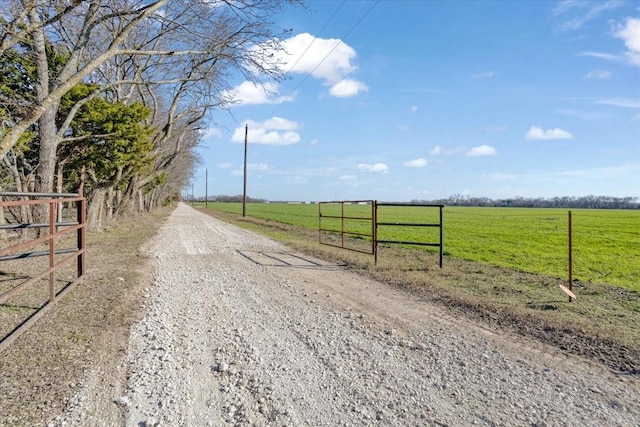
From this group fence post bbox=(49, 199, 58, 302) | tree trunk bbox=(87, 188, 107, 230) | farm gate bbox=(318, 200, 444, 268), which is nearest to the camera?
fence post bbox=(49, 199, 58, 302)

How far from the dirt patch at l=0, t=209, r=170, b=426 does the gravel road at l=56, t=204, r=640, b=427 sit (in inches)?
6.1

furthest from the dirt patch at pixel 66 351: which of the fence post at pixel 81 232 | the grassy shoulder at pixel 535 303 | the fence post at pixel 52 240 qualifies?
the grassy shoulder at pixel 535 303

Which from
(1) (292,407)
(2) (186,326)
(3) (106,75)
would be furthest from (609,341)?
(3) (106,75)

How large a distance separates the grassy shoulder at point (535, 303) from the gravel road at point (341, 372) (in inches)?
15.1

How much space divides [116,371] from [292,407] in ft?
5.39

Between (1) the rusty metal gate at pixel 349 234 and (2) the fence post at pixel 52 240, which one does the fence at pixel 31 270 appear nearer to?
(2) the fence post at pixel 52 240

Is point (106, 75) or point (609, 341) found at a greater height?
point (106, 75)

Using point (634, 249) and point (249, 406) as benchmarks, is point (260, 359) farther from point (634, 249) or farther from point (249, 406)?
point (634, 249)

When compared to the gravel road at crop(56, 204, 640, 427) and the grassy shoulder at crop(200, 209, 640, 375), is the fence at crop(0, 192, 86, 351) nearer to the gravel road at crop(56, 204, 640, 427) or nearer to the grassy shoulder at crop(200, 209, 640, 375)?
the gravel road at crop(56, 204, 640, 427)

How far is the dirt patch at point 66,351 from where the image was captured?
112 inches

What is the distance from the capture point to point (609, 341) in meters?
4.27

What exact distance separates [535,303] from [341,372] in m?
4.10

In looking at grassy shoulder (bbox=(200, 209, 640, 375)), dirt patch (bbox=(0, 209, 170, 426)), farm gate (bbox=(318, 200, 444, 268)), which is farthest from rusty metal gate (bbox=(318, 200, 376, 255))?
dirt patch (bbox=(0, 209, 170, 426))

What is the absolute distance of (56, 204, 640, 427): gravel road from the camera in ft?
9.05
